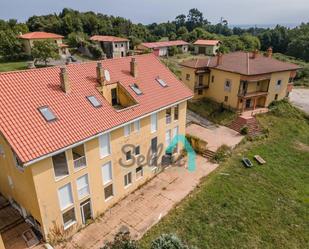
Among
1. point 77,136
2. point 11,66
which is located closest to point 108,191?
point 77,136

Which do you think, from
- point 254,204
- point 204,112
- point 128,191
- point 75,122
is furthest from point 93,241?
point 204,112

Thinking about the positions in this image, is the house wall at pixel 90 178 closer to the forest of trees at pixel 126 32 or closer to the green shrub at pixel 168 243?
the green shrub at pixel 168 243

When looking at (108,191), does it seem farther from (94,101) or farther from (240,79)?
(240,79)

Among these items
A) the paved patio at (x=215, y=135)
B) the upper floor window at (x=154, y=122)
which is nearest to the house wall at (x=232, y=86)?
the paved patio at (x=215, y=135)

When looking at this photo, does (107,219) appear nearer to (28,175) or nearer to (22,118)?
(28,175)

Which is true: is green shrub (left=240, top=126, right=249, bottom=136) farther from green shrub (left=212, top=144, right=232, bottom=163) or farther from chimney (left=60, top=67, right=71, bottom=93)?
chimney (left=60, top=67, right=71, bottom=93)

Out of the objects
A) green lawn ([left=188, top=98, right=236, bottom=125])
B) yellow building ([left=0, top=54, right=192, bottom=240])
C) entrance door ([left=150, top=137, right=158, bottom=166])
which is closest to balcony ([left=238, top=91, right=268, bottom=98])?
green lawn ([left=188, top=98, right=236, bottom=125])
